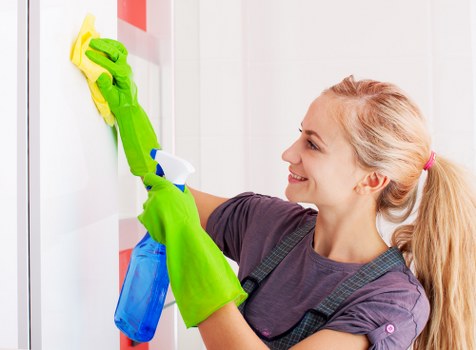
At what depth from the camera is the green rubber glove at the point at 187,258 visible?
3.18ft

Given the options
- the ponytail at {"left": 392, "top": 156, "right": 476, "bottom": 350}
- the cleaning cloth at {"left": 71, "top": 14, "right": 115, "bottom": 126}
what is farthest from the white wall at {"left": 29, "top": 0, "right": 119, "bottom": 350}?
the ponytail at {"left": 392, "top": 156, "right": 476, "bottom": 350}

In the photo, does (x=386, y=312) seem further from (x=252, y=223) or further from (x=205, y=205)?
(x=205, y=205)

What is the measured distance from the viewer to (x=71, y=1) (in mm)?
958

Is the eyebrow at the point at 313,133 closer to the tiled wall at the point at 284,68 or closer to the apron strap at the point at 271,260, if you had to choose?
the apron strap at the point at 271,260

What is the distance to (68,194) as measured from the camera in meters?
0.94

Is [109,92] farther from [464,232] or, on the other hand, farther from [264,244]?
[464,232]

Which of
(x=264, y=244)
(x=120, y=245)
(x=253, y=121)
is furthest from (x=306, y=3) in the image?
(x=120, y=245)

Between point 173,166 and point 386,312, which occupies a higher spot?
point 173,166

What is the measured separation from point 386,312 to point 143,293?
0.43 m

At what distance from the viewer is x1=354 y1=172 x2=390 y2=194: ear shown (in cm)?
124

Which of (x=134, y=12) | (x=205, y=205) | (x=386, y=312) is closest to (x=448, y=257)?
(x=386, y=312)
